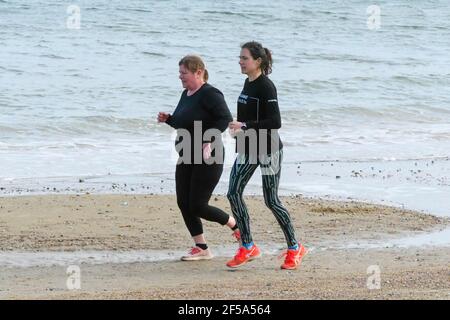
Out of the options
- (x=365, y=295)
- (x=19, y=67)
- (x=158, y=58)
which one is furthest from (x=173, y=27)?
(x=365, y=295)

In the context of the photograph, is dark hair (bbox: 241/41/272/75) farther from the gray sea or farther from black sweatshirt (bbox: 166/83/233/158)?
the gray sea

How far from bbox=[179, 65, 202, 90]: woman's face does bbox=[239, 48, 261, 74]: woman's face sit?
0.41m

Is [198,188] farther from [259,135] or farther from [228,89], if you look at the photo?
[228,89]

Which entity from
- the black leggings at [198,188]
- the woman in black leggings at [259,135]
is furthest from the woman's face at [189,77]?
the black leggings at [198,188]

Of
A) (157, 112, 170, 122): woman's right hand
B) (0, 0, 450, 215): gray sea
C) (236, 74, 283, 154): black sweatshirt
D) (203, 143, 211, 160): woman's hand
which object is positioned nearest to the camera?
(236, 74, 283, 154): black sweatshirt

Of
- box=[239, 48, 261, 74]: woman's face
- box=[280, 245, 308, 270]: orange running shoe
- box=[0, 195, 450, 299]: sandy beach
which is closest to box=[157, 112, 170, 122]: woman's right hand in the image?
box=[239, 48, 261, 74]: woman's face

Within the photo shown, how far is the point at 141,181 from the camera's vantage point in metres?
12.0

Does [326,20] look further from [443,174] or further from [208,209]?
[208,209]

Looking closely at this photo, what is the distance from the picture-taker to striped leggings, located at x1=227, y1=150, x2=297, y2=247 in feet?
25.6

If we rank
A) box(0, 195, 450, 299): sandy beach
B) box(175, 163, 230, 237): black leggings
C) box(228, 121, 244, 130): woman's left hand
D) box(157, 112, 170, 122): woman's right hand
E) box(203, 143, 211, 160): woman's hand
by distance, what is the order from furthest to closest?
box(175, 163, 230, 237): black leggings
box(157, 112, 170, 122): woman's right hand
box(203, 143, 211, 160): woman's hand
box(228, 121, 244, 130): woman's left hand
box(0, 195, 450, 299): sandy beach

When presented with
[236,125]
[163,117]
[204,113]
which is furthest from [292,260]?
[163,117]

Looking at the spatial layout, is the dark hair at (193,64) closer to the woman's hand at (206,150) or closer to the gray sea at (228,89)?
the woman's hand at (206,150)

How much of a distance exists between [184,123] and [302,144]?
7.41 meters
